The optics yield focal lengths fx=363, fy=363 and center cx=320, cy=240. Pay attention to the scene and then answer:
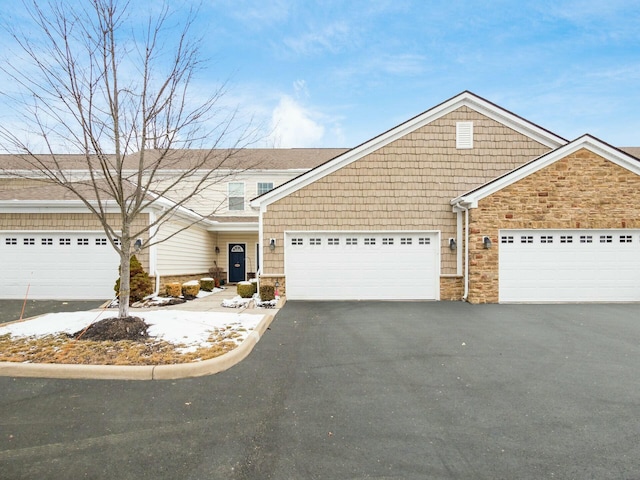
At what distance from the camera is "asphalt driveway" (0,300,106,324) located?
9.08 metres

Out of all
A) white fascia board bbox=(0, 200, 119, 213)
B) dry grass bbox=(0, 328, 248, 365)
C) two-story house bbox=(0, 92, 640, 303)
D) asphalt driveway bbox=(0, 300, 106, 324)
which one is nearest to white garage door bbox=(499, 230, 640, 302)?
two-story house bbox=(0, 92, 640, 303)

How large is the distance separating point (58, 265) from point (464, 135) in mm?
13981

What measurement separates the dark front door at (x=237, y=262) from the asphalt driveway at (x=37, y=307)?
6.99 meters

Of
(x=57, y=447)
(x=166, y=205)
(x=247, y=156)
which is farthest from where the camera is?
(x=247, y=156)

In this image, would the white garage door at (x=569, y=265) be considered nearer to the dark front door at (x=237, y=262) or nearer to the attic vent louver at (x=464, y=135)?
the attic vent louver at (x=464, y=135)

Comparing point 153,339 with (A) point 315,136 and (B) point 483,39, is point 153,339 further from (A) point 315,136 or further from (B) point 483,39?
(A) point 315,136

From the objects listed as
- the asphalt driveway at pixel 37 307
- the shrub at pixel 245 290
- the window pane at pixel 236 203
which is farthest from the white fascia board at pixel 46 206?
the window pane at pixel 236 203

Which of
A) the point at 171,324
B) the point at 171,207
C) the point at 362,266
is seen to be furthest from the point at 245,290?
the point at 171,324

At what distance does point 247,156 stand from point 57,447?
1696 cm

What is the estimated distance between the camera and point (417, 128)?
12.0 metres

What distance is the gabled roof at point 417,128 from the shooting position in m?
11.7

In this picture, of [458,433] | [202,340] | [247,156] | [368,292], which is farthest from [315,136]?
[458,433]

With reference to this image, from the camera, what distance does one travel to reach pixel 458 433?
131 inches

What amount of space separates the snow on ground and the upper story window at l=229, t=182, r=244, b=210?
9659 mm
